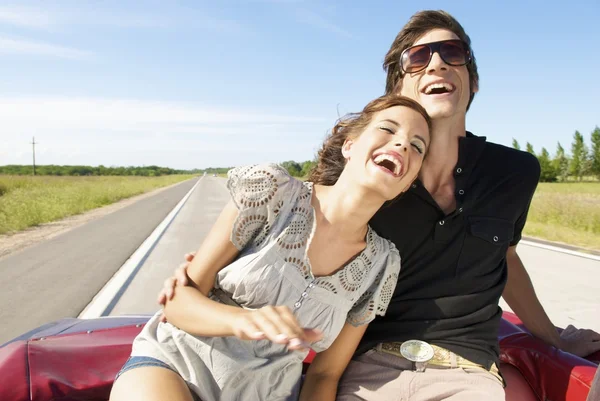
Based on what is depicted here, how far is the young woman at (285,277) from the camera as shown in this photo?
1.77m

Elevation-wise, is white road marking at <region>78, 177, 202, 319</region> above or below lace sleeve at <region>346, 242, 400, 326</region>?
below

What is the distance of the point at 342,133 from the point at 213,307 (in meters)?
1.06

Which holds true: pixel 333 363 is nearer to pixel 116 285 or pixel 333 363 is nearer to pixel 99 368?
pixel 99 368

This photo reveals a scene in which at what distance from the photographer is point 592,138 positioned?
9150cm

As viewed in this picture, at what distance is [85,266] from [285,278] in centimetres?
667

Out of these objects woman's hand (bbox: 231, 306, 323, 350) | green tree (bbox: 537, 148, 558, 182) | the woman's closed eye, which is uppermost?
the woman's closed eye

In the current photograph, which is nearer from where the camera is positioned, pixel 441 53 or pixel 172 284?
pixel 172 284

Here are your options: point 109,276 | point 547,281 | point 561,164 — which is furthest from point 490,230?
point 561,164

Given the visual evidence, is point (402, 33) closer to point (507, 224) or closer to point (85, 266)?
point (507, 224)

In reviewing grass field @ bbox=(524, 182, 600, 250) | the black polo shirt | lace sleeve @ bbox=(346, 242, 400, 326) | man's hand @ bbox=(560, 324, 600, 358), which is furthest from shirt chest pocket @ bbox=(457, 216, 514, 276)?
grass field @ bbox=(524, 182, 600, 250)

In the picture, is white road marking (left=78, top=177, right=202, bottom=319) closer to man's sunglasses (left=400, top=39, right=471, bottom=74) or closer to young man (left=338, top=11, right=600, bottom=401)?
young man (left=338, top=11, right=600, bottom=401)

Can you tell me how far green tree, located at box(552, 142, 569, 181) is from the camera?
10156cm

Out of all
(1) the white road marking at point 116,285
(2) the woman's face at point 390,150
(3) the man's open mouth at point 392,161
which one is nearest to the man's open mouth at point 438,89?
(2) the woman's face at point 390,150

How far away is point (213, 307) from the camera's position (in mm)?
1697
